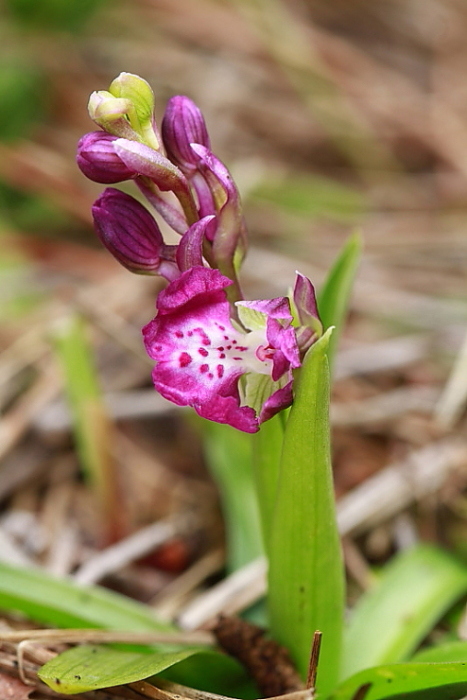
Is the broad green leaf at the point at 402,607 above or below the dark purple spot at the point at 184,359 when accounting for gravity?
below

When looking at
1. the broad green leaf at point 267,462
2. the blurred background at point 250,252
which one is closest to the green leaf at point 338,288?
the blurred background at point 250,252

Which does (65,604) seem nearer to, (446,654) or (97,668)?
(97,668)

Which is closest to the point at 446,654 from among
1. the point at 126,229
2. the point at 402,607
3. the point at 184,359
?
the point at 402,607

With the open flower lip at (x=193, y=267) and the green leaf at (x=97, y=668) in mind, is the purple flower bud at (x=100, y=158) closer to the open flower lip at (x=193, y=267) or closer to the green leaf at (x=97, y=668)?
the open flower lip at (x=193, y=267)

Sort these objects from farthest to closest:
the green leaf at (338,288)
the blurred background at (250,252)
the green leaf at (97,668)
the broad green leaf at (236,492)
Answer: the blurred background at (250,252) → the broad green leaf at (236,492) → the green leaf at (338,288) → the green leaf at (97,668)

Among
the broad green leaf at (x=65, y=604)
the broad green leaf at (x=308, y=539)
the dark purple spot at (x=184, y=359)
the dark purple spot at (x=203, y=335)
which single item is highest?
the dark purple spot at (x=203, y=335)

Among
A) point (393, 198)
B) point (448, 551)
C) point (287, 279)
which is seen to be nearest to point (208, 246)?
point (448, 551)

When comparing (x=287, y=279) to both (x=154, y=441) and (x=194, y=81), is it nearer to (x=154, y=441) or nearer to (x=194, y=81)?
(x=154, y=441)
